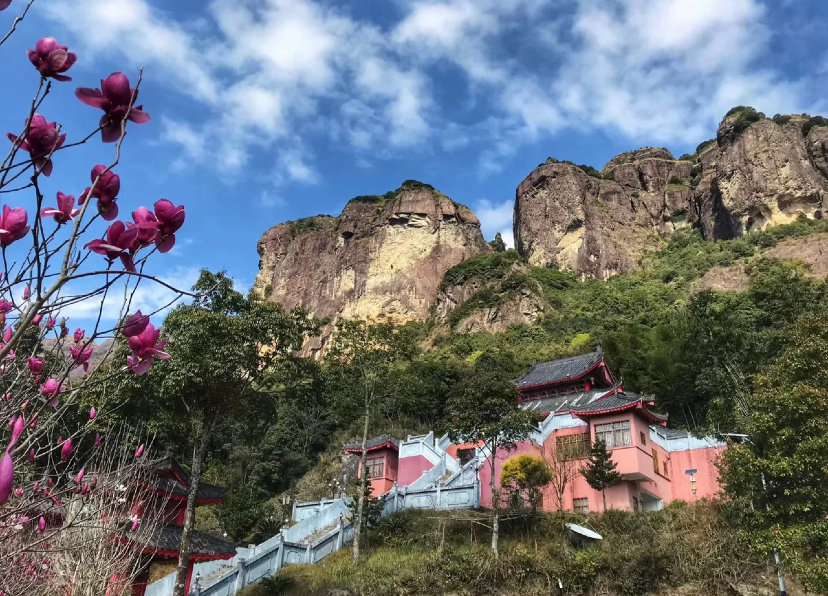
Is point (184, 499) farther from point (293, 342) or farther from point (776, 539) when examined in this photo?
point (776, 539)

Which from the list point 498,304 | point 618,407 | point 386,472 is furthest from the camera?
point 498,304

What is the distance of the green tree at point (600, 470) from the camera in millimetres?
Result: 18109

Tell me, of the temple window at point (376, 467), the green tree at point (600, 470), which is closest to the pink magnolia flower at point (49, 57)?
the green tree at point (600, 470)

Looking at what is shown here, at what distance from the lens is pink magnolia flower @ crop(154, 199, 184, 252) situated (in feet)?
7.04

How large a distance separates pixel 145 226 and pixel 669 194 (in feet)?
262

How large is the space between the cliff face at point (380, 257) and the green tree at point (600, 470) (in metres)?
46.6

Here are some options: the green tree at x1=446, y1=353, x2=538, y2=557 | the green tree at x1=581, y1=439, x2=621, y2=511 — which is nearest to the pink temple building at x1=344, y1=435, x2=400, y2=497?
the green tree at x1=446, y1=353, x2=538, y2=557

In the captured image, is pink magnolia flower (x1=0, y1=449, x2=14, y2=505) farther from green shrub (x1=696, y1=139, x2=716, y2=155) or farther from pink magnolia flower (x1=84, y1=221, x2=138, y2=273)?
green shrub (x1=696, y1=139, x2=716, y2=155)

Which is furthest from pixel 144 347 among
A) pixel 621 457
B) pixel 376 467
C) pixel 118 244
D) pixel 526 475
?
pixel 376 467

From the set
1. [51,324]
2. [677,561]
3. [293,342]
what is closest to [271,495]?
[293,342]

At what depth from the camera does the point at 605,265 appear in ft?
220

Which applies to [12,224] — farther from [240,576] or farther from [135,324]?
[240,576]

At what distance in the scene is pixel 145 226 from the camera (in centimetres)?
212

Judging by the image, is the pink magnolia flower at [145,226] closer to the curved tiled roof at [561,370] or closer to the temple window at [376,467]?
the temple window at [376,467]
